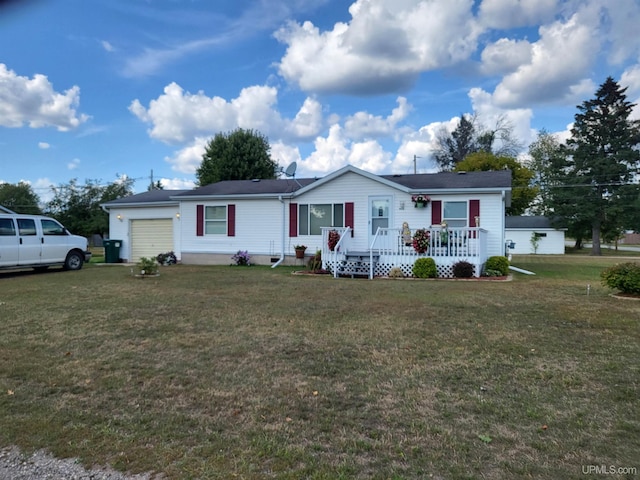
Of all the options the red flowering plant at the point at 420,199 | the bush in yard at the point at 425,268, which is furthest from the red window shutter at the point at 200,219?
the bush in yard at the point at 425,268

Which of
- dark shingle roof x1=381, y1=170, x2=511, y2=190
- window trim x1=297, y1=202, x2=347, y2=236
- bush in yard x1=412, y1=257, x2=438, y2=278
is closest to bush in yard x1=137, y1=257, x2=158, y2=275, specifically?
window trim x1=297, y1=202, x2=347, y2=236

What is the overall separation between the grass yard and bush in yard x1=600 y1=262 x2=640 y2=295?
37.7 inches

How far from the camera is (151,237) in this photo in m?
18.1

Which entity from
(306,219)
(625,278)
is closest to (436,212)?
(306,219)

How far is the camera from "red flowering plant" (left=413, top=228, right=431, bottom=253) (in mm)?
12231

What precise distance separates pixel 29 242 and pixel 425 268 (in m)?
12.0

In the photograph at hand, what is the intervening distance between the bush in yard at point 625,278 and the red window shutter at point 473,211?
5.33 meters

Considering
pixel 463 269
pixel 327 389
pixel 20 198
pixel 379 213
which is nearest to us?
pixel 327 389

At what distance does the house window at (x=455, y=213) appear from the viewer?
13.6m

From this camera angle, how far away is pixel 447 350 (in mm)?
4625

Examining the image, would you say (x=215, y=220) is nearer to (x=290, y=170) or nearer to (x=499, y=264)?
(x=290, y=170)

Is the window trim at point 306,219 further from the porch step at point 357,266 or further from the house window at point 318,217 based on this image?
the porch step at point 357,266

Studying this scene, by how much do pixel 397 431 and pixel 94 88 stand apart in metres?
16.8

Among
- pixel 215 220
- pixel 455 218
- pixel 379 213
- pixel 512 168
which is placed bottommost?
pixel 455 218
